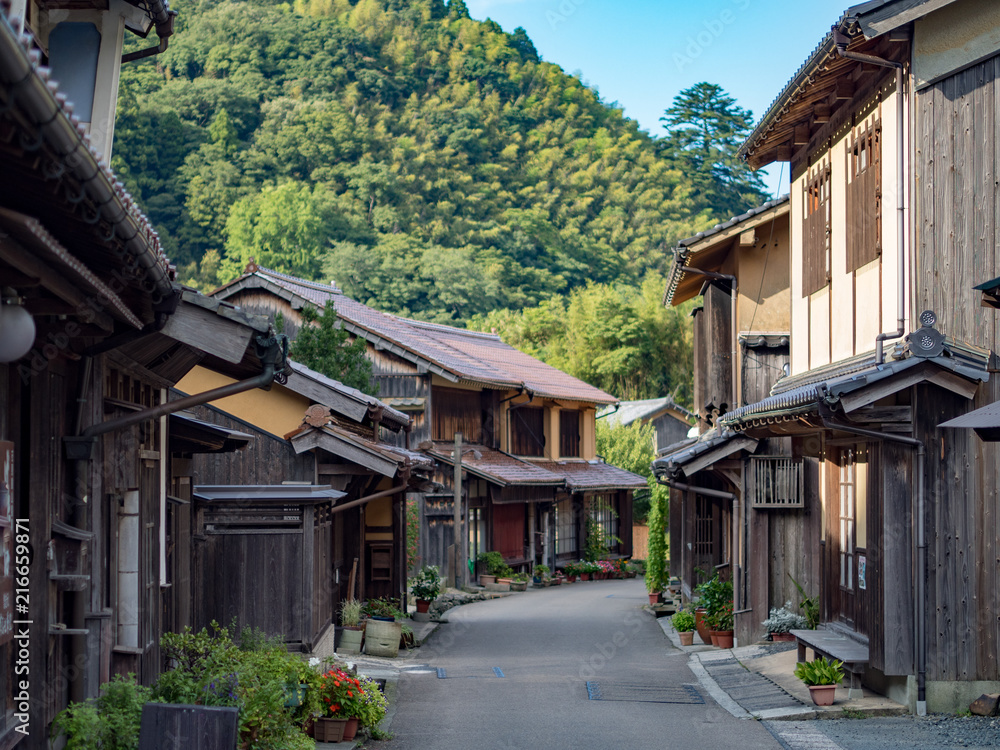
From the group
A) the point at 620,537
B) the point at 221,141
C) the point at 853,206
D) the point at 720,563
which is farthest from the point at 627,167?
the point at 853,206

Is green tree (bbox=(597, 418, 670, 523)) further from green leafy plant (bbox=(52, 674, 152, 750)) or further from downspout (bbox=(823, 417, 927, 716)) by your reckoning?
green leafy plant (bbox=(52, 674, 152, 750))

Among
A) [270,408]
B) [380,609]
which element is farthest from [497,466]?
[270,408]

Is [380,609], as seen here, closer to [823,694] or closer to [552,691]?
[552,691]

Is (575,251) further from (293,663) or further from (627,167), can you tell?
(293,663)

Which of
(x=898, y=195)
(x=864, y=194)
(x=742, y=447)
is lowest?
(x=742, y=447)

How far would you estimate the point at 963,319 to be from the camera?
10.5 metres

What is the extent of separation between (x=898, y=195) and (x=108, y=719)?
893 cm

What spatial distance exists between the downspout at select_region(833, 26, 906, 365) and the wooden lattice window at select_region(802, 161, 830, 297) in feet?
9.27

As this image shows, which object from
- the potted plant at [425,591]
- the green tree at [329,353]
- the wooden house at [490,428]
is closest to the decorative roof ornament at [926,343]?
the green tree at [329,353]

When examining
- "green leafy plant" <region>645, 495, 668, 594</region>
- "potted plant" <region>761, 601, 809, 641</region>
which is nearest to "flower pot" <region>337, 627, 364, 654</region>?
"potted plant" <region>761, 601, 809, 641</region>

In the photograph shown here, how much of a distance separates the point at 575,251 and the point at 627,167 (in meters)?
9.26

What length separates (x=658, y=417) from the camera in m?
48.0

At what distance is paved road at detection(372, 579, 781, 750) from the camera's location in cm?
996

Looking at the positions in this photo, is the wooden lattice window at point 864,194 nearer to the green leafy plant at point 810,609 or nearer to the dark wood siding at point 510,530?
the green leafy plant at point 810,609
